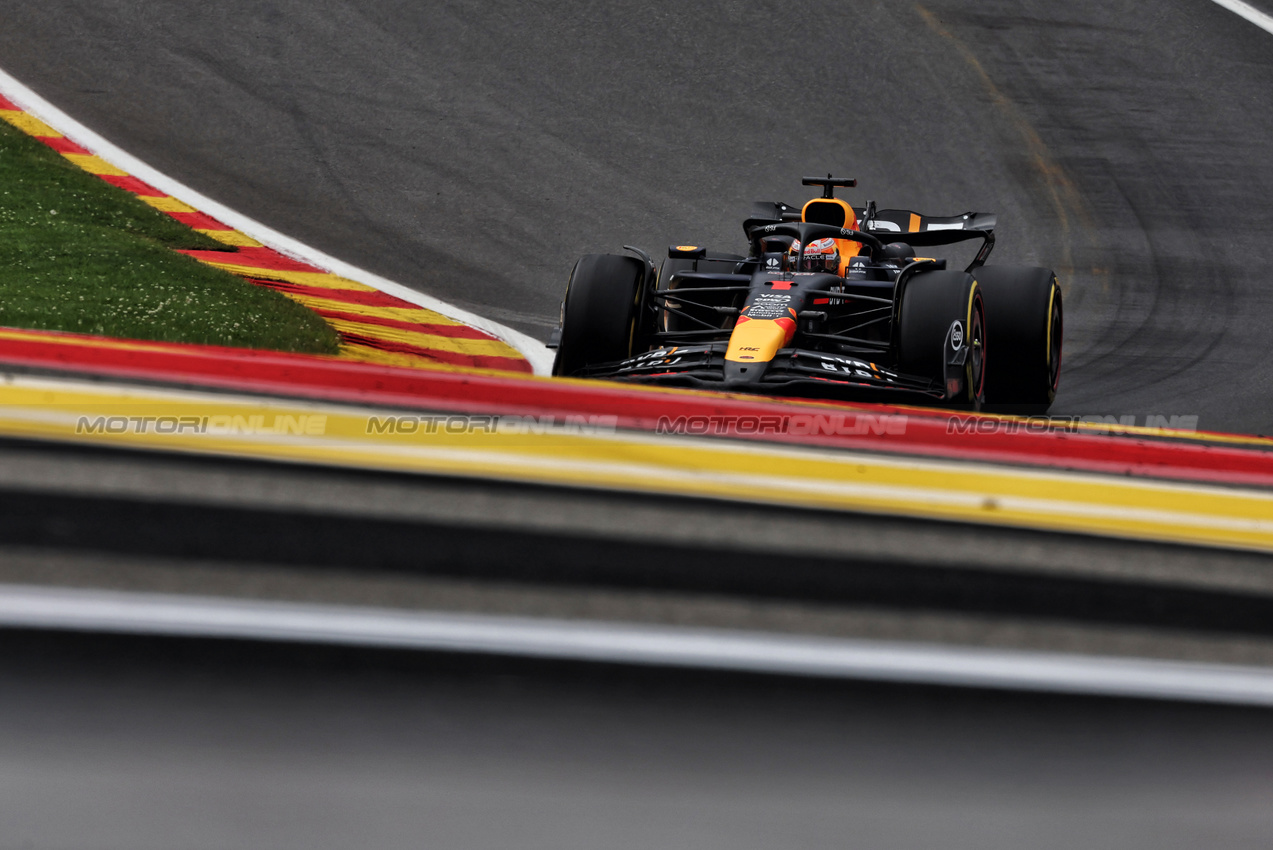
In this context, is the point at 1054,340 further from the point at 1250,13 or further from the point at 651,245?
the point at 1250,13

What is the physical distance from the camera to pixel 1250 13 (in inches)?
584

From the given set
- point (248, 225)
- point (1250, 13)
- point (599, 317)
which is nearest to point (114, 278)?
point (248, 225)

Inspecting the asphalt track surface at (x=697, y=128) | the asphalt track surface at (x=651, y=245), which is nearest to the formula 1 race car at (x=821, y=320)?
the asphalt track surface at (x=651, y=245)

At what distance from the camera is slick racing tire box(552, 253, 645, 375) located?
5.78 m

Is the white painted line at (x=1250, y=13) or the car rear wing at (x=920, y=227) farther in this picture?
the white painted line at (x=1250, y=13)

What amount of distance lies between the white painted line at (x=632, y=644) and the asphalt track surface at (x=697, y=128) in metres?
6.07

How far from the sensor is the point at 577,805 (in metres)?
1.78

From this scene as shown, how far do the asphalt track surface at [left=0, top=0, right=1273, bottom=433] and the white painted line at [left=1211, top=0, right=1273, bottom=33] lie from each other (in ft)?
0.59

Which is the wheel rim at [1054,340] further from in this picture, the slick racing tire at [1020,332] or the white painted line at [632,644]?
the white painted line at [632,644]

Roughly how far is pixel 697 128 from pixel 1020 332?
628 cm

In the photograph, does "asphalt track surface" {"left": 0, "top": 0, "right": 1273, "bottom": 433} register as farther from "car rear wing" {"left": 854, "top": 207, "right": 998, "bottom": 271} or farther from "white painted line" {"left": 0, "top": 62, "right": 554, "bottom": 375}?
"car rear wing" {"left": 854, "top": 207, "right": 998, "bottom": 271}

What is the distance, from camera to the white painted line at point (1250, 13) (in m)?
14.6

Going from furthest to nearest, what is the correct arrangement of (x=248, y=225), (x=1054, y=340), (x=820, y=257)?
(x=248, y=225), (x=1054, y=340), (x=820, y=257)

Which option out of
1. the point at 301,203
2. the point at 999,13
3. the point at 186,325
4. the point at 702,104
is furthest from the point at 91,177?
the point at 999,13
